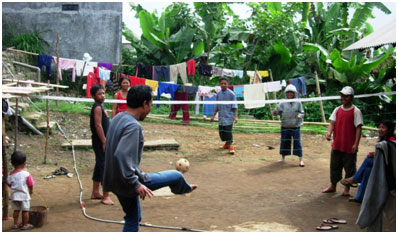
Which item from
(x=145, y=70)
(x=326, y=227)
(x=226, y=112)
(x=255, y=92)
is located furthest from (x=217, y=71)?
(x=326, y=227)

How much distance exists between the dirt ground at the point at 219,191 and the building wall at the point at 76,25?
18.9 feet

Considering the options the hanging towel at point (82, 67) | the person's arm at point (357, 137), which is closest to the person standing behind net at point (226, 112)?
the person's arm at point (357, 137)

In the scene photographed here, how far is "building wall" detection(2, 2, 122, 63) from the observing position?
16.1m

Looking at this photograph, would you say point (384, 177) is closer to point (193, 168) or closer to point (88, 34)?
point (193, 168)

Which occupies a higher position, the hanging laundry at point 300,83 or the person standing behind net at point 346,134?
the hanging laundry at point 300,83

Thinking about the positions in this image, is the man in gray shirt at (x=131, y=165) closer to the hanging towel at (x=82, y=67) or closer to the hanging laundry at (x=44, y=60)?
the hanging towel at (x=82, y=67)

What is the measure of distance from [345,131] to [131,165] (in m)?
3.85

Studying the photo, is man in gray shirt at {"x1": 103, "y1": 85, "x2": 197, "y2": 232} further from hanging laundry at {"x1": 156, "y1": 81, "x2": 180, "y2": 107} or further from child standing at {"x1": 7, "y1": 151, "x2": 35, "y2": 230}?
hanging laundry at {"x1": 156, "y1": 81, "x2": 180, "y2": 107}

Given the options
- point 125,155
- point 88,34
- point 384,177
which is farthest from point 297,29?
point 125,155

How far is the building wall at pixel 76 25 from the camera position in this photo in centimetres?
1609

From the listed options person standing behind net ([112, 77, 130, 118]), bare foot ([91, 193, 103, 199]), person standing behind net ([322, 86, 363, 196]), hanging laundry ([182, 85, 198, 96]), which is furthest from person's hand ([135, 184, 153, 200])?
hanging laundry ([182, 85, 198, 96])

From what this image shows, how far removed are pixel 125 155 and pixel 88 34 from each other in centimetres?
1396

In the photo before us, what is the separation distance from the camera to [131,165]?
128 inches

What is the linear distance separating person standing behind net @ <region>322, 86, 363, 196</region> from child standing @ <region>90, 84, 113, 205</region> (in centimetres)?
320
